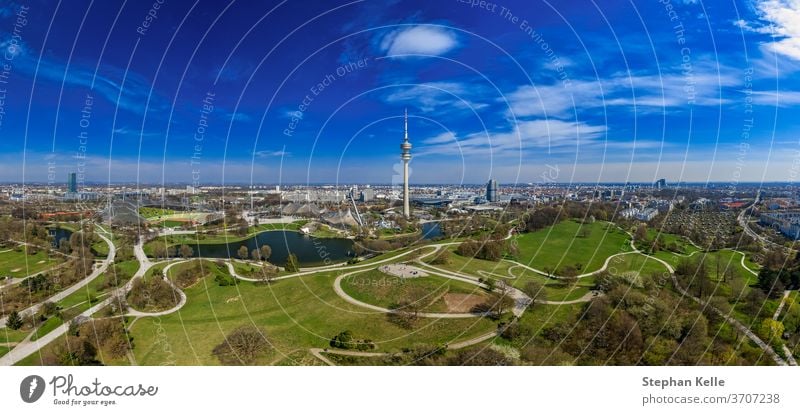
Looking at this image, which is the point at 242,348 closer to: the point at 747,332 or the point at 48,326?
the point at 48,326

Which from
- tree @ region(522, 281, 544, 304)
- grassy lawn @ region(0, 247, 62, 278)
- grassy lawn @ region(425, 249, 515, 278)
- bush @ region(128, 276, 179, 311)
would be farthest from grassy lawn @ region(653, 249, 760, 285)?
grassy lawn @ region(0, 247, 62, 278)

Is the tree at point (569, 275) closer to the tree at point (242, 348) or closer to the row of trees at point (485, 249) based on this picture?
the row of trees at point (485, 249)

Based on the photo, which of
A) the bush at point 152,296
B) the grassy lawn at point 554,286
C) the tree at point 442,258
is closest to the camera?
the bush at point 152,296

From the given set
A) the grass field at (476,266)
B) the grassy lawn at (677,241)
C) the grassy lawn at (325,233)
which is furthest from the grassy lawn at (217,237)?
the grassy lawn at (677,241)

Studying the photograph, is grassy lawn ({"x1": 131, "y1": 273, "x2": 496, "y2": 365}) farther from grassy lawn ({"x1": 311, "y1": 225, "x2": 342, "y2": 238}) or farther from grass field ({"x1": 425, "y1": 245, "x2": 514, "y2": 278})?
grassy lawn ({"x1": 311, "y1": 225, "x2": 342, "y2": 238})

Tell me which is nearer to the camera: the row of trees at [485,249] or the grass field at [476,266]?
the grass field at [476,266]
